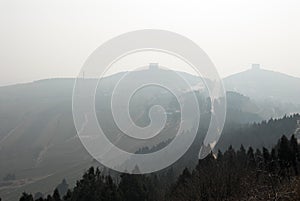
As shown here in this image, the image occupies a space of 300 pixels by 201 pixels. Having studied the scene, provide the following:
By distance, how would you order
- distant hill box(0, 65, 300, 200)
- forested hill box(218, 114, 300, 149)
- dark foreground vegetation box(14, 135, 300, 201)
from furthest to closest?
distant hill box(0, 65, 300, 200)
forested hill box(218, 114, 300, 149)
dark foreground vegetation box(14, 135, 300, 201)

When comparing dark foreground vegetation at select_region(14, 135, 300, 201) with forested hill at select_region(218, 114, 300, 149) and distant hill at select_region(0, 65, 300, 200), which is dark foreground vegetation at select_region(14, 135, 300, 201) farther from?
distant hill at select_region(0, 65, 300, 200)

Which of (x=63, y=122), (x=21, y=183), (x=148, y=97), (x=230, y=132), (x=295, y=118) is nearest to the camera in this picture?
(x=295, y=118)

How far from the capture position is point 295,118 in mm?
73375

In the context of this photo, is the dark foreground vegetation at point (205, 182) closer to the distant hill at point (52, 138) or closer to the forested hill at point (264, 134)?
the forested hill at point (264, 134)

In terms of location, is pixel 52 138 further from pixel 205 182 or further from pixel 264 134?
pixel 205 182

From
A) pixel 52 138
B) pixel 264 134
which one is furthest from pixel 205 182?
pixel 52 138

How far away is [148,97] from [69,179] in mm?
101625

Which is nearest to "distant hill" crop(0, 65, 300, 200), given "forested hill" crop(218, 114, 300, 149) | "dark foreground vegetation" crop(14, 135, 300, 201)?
"forested hill" crop(218, 114, 300, 149)

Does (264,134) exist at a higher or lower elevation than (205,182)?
higher

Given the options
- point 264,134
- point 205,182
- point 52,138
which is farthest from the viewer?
point 52,138

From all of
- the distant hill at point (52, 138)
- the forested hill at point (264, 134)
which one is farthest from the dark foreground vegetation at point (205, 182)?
the distant hill at point (52, 138)

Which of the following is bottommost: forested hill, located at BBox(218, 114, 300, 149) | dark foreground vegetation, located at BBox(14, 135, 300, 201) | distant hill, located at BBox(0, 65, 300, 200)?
dark foreground vegetation, located at BBox(14, 135, 300, 201)

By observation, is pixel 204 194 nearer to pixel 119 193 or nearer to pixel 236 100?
pixel 119 193

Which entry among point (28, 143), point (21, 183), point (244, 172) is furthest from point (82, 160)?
point (244, 172)
